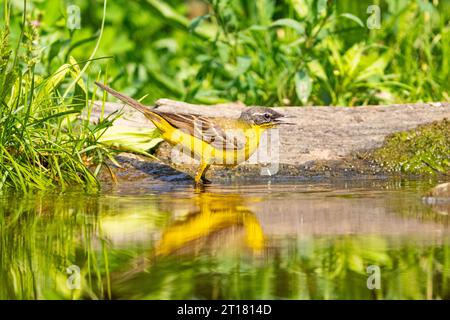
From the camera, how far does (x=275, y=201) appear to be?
568cm

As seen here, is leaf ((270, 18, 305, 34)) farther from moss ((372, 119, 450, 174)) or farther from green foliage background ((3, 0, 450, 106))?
moss ((372, 119, 450, 174))

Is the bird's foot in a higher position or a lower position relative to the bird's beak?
lower

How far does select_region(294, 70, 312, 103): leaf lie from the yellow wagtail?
50.0 inches

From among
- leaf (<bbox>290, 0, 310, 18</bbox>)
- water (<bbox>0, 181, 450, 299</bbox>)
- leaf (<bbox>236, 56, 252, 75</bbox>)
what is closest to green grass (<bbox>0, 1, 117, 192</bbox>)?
water (<bbox>0, 181, 450, 299</bbox>)

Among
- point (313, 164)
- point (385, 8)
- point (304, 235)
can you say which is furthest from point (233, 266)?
point (385, 8)

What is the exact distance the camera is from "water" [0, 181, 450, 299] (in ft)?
11.7

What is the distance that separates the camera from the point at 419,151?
7102 millimetres

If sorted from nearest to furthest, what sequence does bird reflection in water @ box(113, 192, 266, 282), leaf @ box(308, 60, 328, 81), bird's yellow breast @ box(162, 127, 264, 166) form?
bird reflection in water @ box(113, 192, 266, 282) < bird's yellow breast @ box(162, 127, 264, 166) < leaf @ box(308, 60, 328, 81)

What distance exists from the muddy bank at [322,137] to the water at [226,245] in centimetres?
89

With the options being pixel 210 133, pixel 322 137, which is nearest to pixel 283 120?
pixel 322 137

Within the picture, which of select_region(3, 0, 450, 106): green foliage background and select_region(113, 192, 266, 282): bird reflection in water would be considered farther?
select_region(3, 0, 450, 106): green foliage background

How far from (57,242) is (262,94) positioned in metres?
4.78

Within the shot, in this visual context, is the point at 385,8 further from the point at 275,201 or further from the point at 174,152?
the point at 275,201

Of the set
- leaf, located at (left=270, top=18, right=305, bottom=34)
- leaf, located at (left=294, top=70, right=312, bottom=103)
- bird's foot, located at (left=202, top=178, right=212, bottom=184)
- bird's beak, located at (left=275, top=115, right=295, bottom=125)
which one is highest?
leaf, located at (left=270, top=18, right=305, bottom=34)
